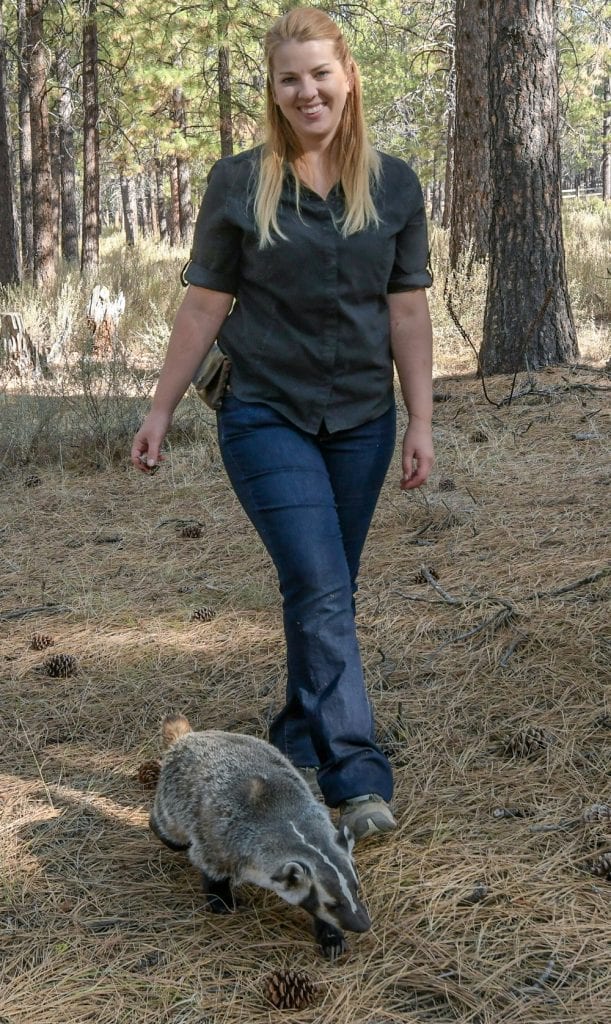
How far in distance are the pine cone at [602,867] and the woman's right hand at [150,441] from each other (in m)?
1.54

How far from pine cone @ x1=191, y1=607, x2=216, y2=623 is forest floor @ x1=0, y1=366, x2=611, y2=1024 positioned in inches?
1.6

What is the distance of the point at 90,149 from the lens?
1811cm

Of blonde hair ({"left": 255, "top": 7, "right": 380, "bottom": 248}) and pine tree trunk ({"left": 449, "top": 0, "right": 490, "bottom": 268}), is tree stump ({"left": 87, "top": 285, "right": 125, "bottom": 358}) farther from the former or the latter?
blonde hair ({"left": 255, "top": 7, "right": 380, "bottom": 248})

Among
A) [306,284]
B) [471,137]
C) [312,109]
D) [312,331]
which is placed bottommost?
[312,331]

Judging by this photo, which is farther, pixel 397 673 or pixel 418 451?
pixel 397 673

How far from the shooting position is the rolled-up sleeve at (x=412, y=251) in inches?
110

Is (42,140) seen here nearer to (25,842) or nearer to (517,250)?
(517,250)

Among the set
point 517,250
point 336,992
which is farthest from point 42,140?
point 336,992

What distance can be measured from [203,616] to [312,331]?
197 cm

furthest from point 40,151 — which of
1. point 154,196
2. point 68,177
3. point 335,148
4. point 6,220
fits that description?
point 154,196

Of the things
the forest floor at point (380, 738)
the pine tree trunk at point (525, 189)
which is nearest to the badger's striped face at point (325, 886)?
the forest floor at point (380, 738)

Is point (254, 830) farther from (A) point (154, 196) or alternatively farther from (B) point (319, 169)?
(A) point (154, 196)

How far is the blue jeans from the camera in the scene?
262cm

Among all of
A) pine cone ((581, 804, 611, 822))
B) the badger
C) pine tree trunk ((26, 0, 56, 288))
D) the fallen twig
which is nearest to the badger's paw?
the badger
